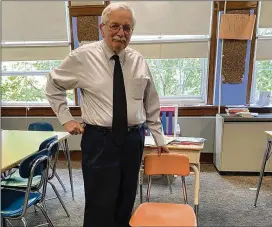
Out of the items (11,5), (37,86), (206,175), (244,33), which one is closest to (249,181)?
(206,175)

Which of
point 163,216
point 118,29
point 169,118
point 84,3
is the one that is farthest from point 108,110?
point 84,3

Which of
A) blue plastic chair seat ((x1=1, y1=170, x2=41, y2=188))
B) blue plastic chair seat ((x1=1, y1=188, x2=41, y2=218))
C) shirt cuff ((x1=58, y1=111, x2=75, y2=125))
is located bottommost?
blue plastic chair seat ((x1=1, y1=170, x2=41, y2=188))

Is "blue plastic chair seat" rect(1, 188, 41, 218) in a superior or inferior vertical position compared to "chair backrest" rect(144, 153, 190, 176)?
inferior

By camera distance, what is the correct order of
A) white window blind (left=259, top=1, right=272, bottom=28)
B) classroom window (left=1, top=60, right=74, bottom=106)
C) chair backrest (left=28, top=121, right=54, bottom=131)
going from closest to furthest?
chair backrest (left=28, top=121, right=54, bottom=131) → white window blind (left=259, top=1, right=272, bottom=28) → classroom window (left=1, top=60, right=74, bottom=106)

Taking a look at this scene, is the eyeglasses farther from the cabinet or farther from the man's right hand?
the cabinet

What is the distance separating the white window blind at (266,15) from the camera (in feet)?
12.2

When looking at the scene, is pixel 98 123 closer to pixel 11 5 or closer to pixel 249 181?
pixel 249 181

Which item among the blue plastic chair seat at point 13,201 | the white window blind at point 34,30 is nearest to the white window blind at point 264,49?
the white window blind at point 34,30

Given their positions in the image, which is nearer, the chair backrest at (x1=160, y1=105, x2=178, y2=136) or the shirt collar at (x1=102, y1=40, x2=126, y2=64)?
the shirt collar at (x1=102, y1=40, x2=126, y2=64)

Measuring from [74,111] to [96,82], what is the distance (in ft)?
8.84

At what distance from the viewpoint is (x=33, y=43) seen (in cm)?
407

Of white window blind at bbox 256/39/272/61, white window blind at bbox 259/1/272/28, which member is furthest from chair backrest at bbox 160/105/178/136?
white window blind at bbox 259/1/272/28

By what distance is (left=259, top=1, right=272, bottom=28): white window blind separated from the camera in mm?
3707

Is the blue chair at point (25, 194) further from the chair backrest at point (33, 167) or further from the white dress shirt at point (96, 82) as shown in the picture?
the white dress shirt at point (96, 82)
